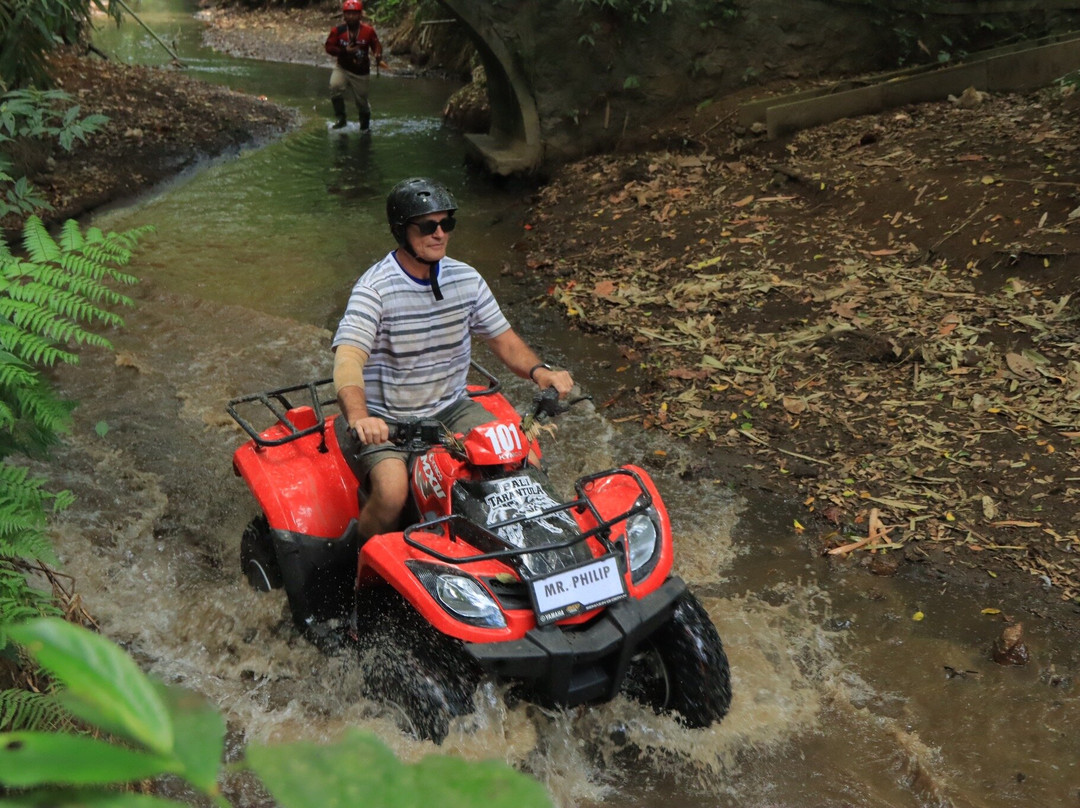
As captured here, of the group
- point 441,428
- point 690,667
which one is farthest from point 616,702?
point 441,428

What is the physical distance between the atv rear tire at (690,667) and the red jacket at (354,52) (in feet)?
43.8

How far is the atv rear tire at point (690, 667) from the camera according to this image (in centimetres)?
353

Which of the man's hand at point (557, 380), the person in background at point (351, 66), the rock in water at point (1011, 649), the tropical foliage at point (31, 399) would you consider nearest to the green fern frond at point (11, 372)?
the tropical foliage at point (31, 399)

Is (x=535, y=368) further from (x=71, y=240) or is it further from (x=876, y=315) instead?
(x=876, y=315)

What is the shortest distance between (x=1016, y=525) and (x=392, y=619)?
10.3ft

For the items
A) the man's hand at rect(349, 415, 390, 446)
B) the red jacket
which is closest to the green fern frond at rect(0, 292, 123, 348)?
the man's hand at rect(349, 415, 390, 446)

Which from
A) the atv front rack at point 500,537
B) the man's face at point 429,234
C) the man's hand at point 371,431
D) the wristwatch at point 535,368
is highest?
the man's face at point 429,234

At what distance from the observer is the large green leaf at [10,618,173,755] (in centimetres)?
52

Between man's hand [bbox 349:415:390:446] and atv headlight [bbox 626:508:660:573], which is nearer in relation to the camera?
atv headlight [bbox 626:508:660:573]

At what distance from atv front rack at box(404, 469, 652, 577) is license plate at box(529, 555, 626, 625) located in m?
0.12

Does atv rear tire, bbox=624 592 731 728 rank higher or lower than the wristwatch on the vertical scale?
lower

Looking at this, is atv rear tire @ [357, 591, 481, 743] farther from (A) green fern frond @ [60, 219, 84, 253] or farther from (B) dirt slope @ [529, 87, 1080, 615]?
(B) dirt slope @ [529, 87, 1080, 615]

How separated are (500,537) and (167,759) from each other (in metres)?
2.93

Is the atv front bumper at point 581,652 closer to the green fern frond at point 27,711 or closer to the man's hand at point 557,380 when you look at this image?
the man's hand at point 557,380
